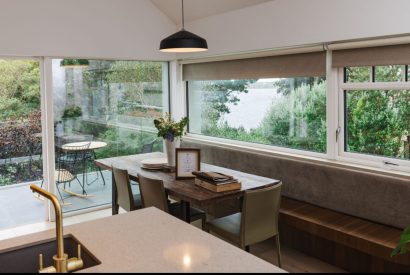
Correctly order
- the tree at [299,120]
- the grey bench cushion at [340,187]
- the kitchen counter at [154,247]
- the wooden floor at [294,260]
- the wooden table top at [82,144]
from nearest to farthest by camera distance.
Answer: the kitchen counter at [154,247] → the grey bench cushion at [340,187] → the wooden floor at [294,260] → the tree at [299,120] → the wooden table top at [82,144]

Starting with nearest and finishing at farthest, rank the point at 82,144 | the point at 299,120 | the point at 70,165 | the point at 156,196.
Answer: the point at 156,196 < the point at 299,120 < the point at 70,165 < the point at 82,144

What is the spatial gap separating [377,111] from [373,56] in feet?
1.58

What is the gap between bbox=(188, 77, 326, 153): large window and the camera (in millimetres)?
3947

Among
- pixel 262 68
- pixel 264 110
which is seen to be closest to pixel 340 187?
pixel 264 110

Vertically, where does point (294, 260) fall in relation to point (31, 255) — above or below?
below

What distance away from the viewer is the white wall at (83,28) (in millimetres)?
4121

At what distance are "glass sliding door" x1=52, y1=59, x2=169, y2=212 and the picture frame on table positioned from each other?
194cm

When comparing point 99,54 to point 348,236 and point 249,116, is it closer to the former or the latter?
point 249,116

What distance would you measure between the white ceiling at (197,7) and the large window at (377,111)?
1.37 meters

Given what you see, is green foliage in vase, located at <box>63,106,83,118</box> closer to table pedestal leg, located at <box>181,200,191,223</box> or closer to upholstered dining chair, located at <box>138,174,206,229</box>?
upholstered dining chair, located at <box>138,174,206,229</box>

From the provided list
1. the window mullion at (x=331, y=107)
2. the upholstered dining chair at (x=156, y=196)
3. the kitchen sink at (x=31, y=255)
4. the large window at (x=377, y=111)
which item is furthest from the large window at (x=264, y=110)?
the kitchen sink at (x=31, y=255)

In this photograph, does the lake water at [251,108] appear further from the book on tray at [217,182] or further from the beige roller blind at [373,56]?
the book on tray at [217,182]

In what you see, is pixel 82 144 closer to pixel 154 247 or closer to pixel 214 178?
pixel 214 178

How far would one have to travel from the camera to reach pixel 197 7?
15.6ft
